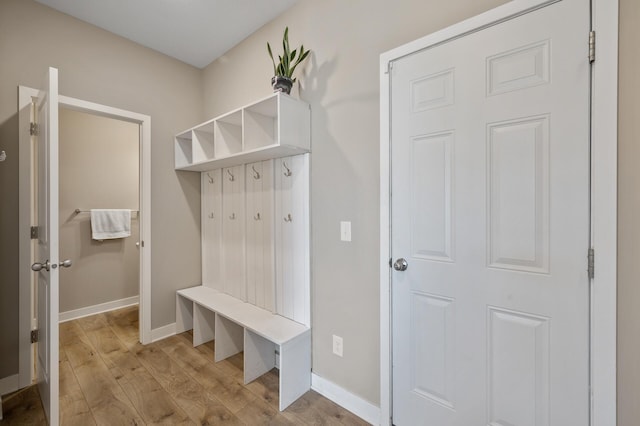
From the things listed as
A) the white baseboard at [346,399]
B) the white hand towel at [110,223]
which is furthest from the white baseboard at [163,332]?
the white baseboard at [346,399]

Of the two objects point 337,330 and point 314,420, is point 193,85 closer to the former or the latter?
point 337,330

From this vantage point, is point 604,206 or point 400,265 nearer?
point 604,206

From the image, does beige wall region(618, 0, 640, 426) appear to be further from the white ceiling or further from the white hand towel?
the white hand towel

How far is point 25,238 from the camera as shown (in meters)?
1.96

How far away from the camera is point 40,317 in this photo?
1.75 metres

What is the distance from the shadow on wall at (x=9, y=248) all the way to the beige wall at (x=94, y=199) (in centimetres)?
137

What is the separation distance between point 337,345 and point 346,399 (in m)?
0.32

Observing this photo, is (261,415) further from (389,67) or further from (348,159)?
(389,67)

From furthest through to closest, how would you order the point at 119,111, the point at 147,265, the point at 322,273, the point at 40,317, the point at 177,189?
the point at 177,189 → the point at 147,265 → the point at 119,111 → the point at 322,273 → the point at 40,317

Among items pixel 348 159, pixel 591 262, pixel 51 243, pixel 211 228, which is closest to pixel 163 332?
pixel 211 228

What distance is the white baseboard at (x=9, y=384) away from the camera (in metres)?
1.88

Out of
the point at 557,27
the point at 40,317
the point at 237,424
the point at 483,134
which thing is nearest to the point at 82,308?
the point at 40,317

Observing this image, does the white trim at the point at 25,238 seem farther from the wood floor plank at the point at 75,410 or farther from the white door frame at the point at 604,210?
the white door frame at the point at 604,210

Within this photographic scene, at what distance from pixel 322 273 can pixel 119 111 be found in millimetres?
2176
